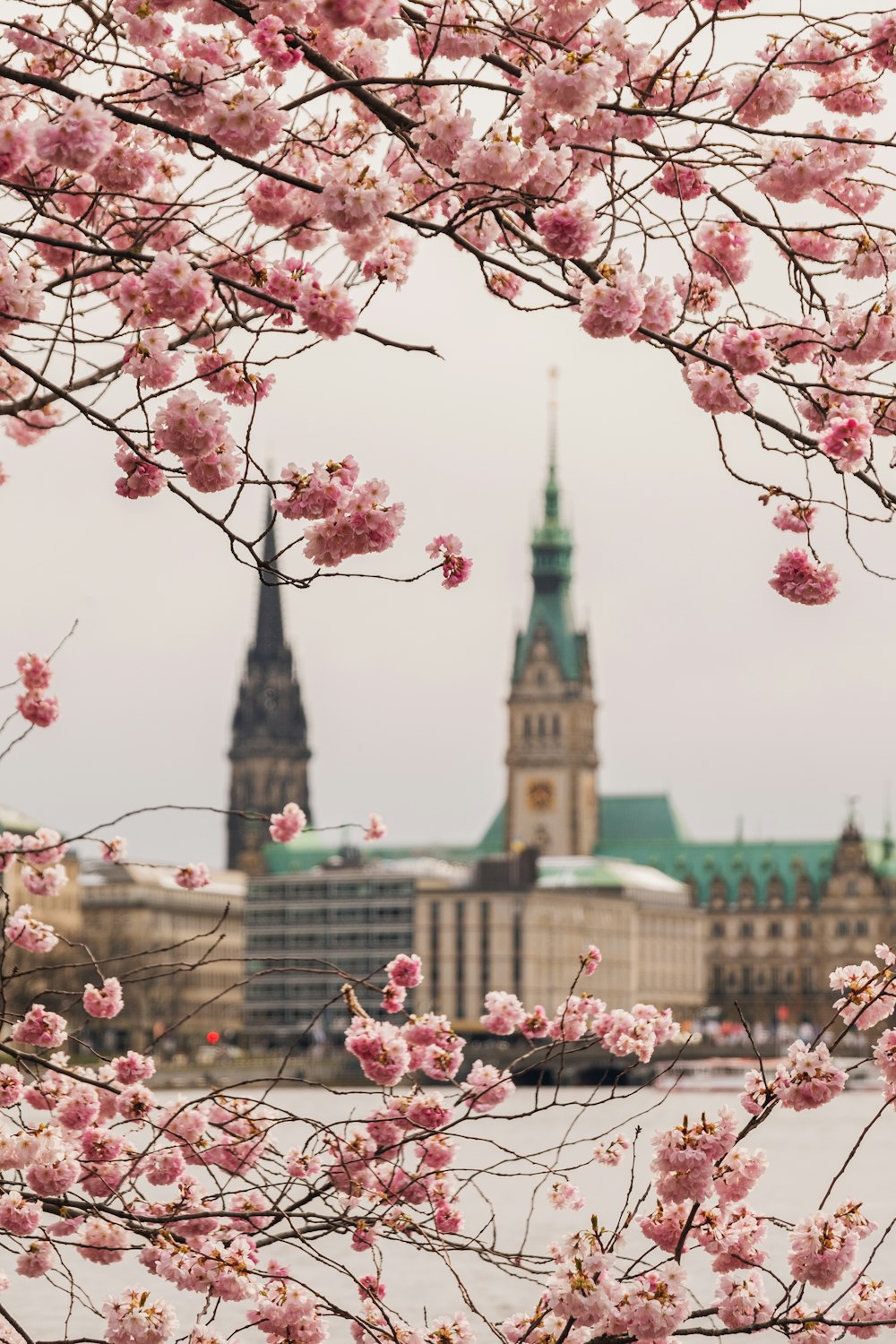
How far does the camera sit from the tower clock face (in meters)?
145

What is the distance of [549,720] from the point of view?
146 meters

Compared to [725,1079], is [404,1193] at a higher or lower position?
higher

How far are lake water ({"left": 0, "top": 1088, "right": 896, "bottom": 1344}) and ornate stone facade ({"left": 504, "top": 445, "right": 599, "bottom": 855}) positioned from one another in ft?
197

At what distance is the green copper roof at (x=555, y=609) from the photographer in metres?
145

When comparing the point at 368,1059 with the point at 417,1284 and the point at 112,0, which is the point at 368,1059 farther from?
the point at 417,1284

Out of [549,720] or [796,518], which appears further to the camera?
[549,720]

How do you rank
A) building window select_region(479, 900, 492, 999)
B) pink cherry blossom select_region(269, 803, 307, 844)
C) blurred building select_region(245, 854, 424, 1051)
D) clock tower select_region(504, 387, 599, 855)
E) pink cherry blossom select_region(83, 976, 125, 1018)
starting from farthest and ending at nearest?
1. clock tower select_region(504, 387, 599, 855)
2. building window select_region(479, 900, 492, 999)
3. blurred building select_region(245, 854, 424, 1051)
4. pink cherry blossom select_region(269, 803, 307, 844)
5. pink cherry blossom select_region(83, 976, 125, 1018)

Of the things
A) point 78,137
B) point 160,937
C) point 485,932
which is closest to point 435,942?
point 485,932

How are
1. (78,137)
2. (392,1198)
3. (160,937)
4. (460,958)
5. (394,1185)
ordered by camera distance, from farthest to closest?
(160,937) → (460,958) → (394,1185) → (392,1198) → (78,137)

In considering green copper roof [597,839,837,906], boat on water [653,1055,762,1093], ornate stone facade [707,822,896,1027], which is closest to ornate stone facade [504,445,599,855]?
green copper roof [597,839,837,906]

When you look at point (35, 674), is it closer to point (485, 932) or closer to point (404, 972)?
point (404, 972)

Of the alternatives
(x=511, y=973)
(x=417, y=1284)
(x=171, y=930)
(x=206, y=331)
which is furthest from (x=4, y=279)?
(x=171, y=930)

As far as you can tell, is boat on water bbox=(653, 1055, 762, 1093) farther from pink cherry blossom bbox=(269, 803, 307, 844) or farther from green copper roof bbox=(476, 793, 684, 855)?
pink cherry blossom bbox=(269, 803, 307, 844)

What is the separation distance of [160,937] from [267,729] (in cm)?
2655
